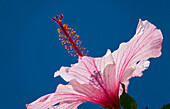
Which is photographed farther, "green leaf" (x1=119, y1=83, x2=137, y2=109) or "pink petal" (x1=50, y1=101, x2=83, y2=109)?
"pink petal" (x1=50, y1=101, x2=83, y2=109)

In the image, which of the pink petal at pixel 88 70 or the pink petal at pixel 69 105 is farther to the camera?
the pink petal at pixel 69 105

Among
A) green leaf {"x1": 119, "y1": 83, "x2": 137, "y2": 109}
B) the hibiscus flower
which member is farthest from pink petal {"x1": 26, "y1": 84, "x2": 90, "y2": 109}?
green leaf {"x1": 119, "y1": 83, "x2": 137, "y2": 109}

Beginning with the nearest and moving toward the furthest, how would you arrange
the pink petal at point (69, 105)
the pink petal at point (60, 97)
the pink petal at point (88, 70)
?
1. the pink petal at point (88, 70)
2. the pink petal at point (60, 97)
3. the pink petal at point (69, 105)

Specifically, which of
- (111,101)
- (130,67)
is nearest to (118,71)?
(130,67)

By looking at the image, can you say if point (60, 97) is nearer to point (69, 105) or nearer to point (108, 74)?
point (69, 105)

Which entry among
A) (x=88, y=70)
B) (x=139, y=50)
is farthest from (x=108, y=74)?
(x=139, y=50)

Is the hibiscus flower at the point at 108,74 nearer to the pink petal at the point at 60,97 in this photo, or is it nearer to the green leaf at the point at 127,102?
the pink petal at the point at 60,97

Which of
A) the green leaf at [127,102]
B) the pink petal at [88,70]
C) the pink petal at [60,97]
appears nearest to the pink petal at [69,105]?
the pink petal at [60,97]

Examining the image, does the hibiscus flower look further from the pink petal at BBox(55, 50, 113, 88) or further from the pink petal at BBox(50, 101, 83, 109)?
the pink petal at BBox(50, 101, 83, 109)

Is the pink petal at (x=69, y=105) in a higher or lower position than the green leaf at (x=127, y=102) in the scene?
higher
